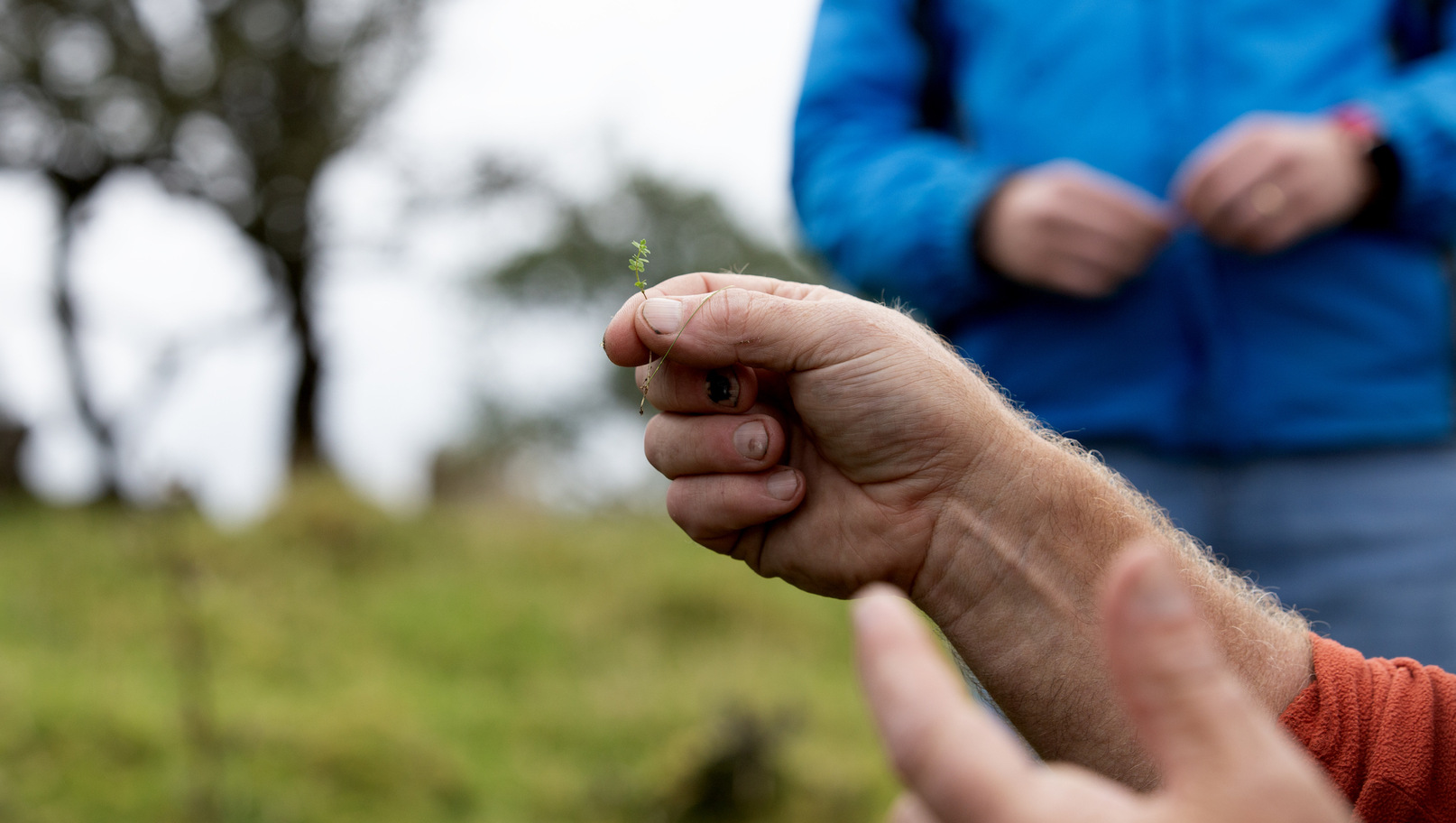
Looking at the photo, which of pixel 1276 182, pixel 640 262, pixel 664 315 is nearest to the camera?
pixel 664 315

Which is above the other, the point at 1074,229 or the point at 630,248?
the point at 1074,229

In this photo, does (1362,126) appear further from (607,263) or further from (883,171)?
(607,263)

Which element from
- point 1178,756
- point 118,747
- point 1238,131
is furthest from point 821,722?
point 1178,756

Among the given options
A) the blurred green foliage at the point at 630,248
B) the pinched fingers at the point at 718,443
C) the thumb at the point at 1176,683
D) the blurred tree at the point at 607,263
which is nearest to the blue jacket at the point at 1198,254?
the pinched fingers at the point at 718,443

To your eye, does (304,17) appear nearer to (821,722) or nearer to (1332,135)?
(821,722)

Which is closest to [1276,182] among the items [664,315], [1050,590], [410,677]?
[1050,590]

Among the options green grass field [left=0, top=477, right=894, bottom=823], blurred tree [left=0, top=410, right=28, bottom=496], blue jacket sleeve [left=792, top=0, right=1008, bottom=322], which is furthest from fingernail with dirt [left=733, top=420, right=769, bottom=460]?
blurred tree [left=0, top=410, right=28, bottom=496]
